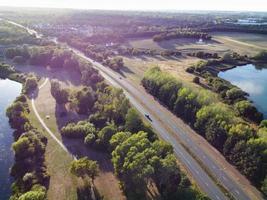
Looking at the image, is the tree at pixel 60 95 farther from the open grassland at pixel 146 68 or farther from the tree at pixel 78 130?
the open grassland at pixel 146 68

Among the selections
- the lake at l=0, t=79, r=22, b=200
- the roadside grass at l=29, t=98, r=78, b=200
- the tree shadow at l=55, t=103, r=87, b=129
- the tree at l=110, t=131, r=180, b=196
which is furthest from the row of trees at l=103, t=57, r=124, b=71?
the tree at l=110, t=131, r=180, b=196

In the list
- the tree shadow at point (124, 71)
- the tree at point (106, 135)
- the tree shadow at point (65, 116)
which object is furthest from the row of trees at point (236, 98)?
the tree shadow at point (65, 116)

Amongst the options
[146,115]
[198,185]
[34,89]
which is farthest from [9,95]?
[198,185]

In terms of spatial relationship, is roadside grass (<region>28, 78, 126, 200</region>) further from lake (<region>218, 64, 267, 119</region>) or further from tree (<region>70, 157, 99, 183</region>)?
lake (<region>218, 64, 267, 119</region>)

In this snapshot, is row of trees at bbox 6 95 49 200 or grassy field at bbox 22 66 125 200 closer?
row of trees at bbox 6 95 49 200

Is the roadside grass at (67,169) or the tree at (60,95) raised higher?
the tree at (60,95)
